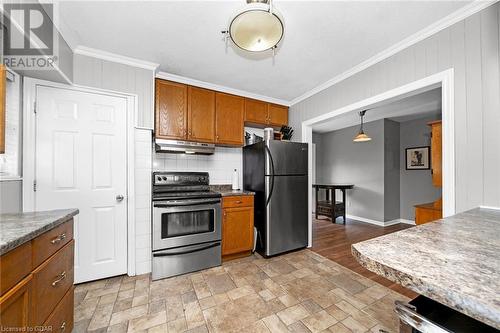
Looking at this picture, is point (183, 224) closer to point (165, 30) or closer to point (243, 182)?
point (243, 182)

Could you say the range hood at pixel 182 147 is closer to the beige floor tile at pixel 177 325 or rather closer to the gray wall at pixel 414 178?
the beige floor tile at pixel 177 325

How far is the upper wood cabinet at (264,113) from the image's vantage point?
10.3ft

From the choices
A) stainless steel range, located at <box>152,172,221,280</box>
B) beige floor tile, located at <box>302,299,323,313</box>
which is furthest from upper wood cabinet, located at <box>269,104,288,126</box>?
beige floor tile, located at <box>302,299,323,313</box>

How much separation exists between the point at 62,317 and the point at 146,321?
0.57 meters

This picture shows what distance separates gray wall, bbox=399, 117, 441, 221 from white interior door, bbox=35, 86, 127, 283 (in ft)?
18.8

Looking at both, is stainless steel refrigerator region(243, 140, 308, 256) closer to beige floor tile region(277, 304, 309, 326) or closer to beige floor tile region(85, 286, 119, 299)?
beige floor tile region(277, 304, 309, 326)

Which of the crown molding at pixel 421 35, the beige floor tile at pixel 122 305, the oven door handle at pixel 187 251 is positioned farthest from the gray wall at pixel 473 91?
the beige floor tile at pixel 122 305

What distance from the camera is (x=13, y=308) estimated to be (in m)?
0.83

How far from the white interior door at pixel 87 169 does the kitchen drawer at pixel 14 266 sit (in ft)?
4.48

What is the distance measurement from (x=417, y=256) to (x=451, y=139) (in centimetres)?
157

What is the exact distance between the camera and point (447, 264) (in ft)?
1.84

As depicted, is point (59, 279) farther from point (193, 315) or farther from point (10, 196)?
point (10, 196)

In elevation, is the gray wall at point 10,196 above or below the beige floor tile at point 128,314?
above

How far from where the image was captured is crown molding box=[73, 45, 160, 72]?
2.05 metres
